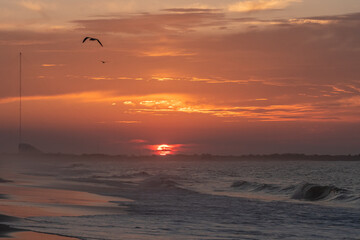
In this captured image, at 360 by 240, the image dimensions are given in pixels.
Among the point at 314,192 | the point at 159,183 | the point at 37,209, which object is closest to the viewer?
the point at 37,209

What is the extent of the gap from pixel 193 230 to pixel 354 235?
5494 millimetres

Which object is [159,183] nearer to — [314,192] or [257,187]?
[257,187]

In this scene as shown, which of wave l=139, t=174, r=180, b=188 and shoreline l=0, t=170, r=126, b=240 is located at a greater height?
wave l=139, t=174, r=180, b=188

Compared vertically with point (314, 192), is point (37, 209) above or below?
Result: below

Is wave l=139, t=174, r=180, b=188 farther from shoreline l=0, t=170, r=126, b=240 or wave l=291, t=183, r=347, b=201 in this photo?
shoreline l=0, t=170, r=126, b=240

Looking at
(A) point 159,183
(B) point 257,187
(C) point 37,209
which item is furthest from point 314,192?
(C) point 37,209

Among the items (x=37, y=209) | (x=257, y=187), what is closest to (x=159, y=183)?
(x=257, y=187)

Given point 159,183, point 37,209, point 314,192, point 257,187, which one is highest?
point 159,183

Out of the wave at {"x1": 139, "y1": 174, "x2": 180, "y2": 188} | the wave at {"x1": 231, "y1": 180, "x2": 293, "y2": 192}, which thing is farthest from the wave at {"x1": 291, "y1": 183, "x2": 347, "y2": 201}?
the wave at {"x1": 139, "y1": 174, "x2": 180, "y2": 188}

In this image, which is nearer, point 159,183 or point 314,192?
point 314,192

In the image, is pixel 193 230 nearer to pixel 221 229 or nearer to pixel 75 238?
pixel 221 229

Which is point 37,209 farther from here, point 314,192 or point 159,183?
point 159,183

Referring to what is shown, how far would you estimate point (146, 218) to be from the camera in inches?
851

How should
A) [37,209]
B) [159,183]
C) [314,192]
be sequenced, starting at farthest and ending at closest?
[159,183] < [314,192] < [37,209]
